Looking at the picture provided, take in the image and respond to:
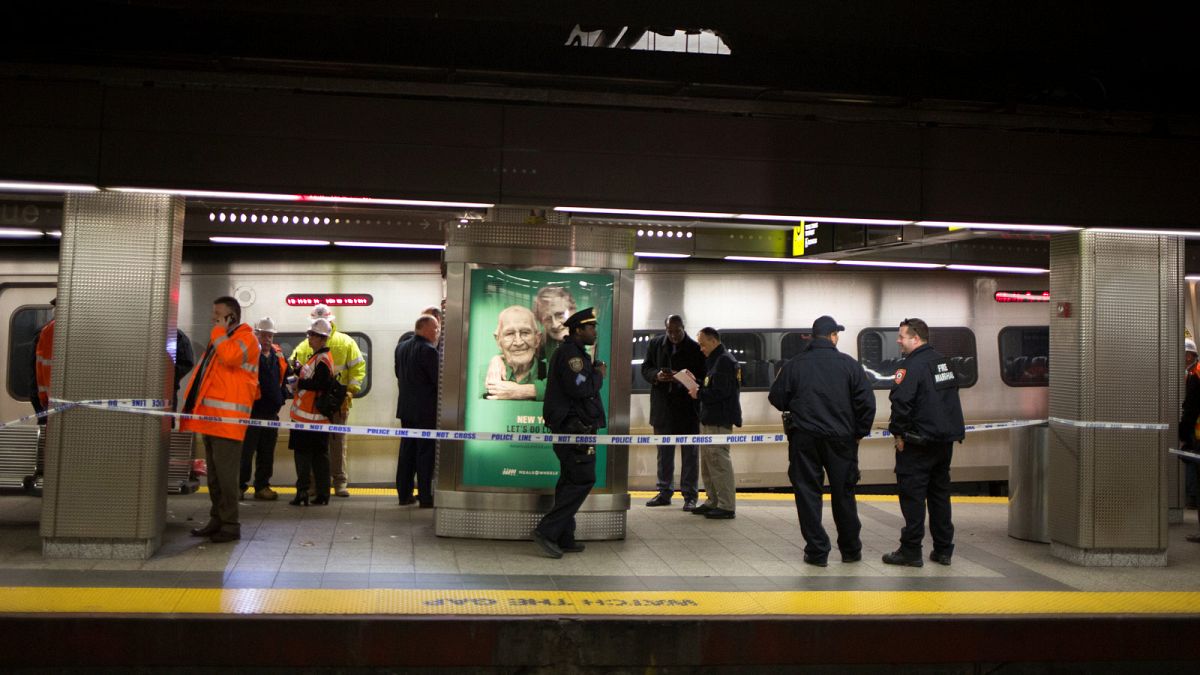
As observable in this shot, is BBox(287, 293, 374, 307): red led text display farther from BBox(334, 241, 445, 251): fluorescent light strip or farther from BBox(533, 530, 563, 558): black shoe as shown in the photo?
BBox(533, 530, 563, 558): black shoe

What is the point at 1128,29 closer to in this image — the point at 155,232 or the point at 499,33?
the point at 499,33

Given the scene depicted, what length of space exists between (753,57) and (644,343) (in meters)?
4.03

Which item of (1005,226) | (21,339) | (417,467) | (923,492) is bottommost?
(417,467)

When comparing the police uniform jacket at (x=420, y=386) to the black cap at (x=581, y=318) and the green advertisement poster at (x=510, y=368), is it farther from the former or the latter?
the black cap at (x=581, y=318)

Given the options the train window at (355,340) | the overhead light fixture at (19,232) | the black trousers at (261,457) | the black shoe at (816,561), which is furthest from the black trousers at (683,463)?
the overhead light fixture at (19,232)

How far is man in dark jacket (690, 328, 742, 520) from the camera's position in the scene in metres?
10.8

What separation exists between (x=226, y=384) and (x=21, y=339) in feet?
17.1

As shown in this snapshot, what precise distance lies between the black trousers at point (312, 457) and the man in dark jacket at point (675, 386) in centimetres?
315

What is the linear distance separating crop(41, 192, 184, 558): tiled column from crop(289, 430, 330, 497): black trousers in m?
2.75

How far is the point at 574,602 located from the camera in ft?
23.0

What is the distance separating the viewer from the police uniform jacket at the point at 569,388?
848cm

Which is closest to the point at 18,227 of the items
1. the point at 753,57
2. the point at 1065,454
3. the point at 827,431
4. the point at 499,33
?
the point at 499,33

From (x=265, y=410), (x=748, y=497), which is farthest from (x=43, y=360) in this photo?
(x=748, y=497)

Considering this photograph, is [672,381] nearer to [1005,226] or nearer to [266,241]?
[1005,226]
